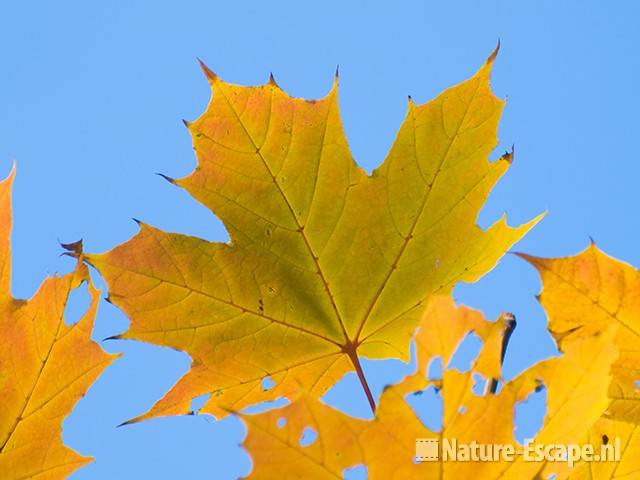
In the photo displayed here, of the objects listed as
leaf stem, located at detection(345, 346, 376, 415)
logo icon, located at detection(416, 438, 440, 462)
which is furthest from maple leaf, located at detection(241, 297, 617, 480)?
leaf stem, located at detection(345, 346, 376, 415)

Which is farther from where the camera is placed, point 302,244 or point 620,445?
point 302,244

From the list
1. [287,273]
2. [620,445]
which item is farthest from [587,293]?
[287,273]

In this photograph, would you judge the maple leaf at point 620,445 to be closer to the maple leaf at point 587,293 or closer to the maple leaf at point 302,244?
the maple leaf at point 587,293

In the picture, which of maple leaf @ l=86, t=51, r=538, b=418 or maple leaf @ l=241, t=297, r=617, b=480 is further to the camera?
maple leaf @ l=86, t=51, r=538, b=418

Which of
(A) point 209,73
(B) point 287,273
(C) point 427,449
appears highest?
(A) point 209,73

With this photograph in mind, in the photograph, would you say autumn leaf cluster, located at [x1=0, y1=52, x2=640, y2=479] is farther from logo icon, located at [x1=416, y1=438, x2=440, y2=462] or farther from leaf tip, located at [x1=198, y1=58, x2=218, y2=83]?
logo icon, located at [x1=416, y1=438, x2=440, y2=462]

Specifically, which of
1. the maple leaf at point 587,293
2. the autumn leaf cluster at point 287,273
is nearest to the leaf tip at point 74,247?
the autumn leaf cluster at point 287,273

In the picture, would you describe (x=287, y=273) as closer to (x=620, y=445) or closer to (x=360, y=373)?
(x=360, y=373)
